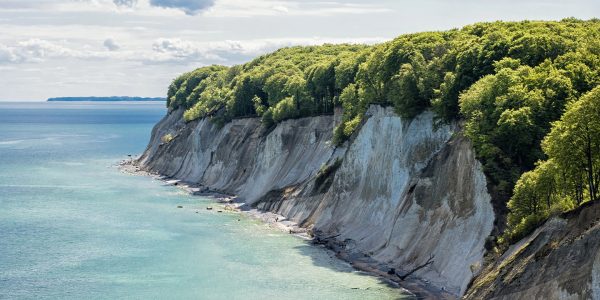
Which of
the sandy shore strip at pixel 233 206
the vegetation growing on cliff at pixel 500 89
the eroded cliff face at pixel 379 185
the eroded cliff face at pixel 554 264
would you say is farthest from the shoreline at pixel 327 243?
the vegetation growing on cliff at pixel 500 89

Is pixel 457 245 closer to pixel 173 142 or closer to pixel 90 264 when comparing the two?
pixel 90 264

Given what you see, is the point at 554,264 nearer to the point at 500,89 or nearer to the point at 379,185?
the point at 500,89

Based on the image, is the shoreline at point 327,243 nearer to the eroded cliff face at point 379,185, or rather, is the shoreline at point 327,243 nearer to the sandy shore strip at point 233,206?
the sandy shore strip at point 233,206

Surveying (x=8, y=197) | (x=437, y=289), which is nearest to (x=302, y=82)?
(x=8, y=197)

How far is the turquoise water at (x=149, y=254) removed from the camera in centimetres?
5759

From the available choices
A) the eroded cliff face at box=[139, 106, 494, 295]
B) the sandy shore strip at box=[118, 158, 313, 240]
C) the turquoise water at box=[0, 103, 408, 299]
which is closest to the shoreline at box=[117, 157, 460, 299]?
the sandy shore strip at box=[118, 158, 313, 240]

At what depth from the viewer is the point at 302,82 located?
358 ft

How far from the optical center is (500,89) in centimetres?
5862

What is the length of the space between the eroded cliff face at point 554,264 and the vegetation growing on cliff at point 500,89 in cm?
298

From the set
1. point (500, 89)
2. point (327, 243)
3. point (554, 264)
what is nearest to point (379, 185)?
point (327, 243)

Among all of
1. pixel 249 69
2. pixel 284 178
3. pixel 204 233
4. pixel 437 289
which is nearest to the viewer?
pixel 437 289

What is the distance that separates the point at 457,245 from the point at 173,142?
91208 millimetres

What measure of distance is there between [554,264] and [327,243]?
35493 millimetres

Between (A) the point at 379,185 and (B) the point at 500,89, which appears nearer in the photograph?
(B) the point at 500,89
